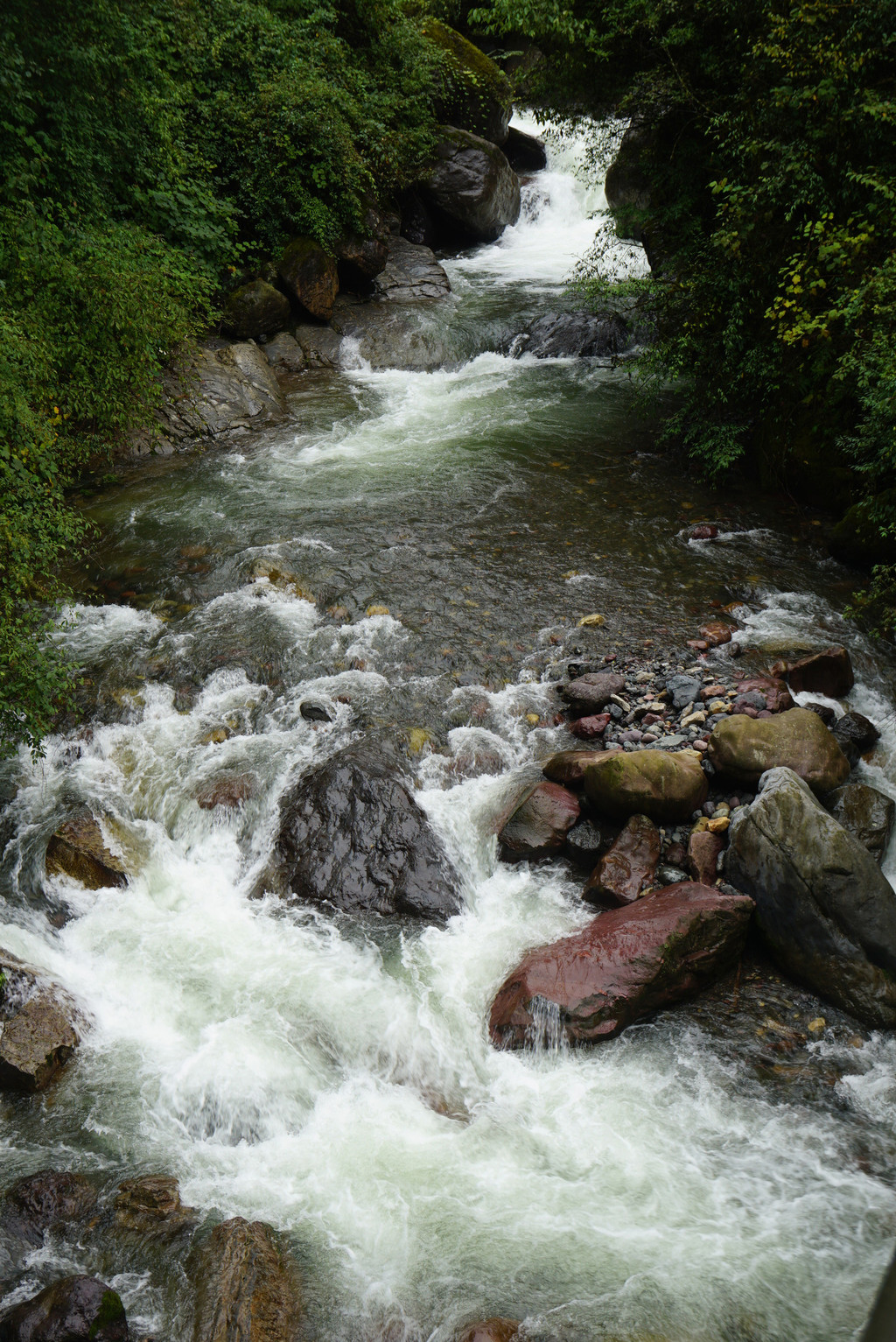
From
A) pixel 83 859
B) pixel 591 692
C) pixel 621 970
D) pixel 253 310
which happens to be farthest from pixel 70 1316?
pixel 253 310

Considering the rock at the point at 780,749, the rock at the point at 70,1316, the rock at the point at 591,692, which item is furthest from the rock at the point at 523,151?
the rock at the point at 70,1316

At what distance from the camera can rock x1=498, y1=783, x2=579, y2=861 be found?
21.1 ft

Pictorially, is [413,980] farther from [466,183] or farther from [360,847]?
[466,183]

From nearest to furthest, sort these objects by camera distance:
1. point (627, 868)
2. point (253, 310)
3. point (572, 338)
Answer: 1. point (627, 868)
2. point (253, 310)
3. point (572, 338)

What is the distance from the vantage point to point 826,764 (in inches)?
254

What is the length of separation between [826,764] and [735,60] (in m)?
8.41

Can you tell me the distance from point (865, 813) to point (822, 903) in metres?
1.18

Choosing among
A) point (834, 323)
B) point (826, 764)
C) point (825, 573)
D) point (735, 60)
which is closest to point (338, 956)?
point (826, 764)

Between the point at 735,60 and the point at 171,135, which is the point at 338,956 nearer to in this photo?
the point at 735,60

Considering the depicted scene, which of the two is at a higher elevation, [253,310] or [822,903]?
[253,310]

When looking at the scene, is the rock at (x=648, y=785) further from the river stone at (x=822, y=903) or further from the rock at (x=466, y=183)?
the rock at (x=466, y=183)

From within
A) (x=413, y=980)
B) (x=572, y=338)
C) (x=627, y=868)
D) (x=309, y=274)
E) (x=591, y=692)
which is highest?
(x=309, y=274)

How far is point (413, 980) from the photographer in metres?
5.69

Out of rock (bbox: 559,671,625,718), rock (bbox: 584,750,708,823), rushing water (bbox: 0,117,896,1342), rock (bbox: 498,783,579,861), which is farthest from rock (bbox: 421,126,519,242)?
rock (bbox: 498,783,579,861)
